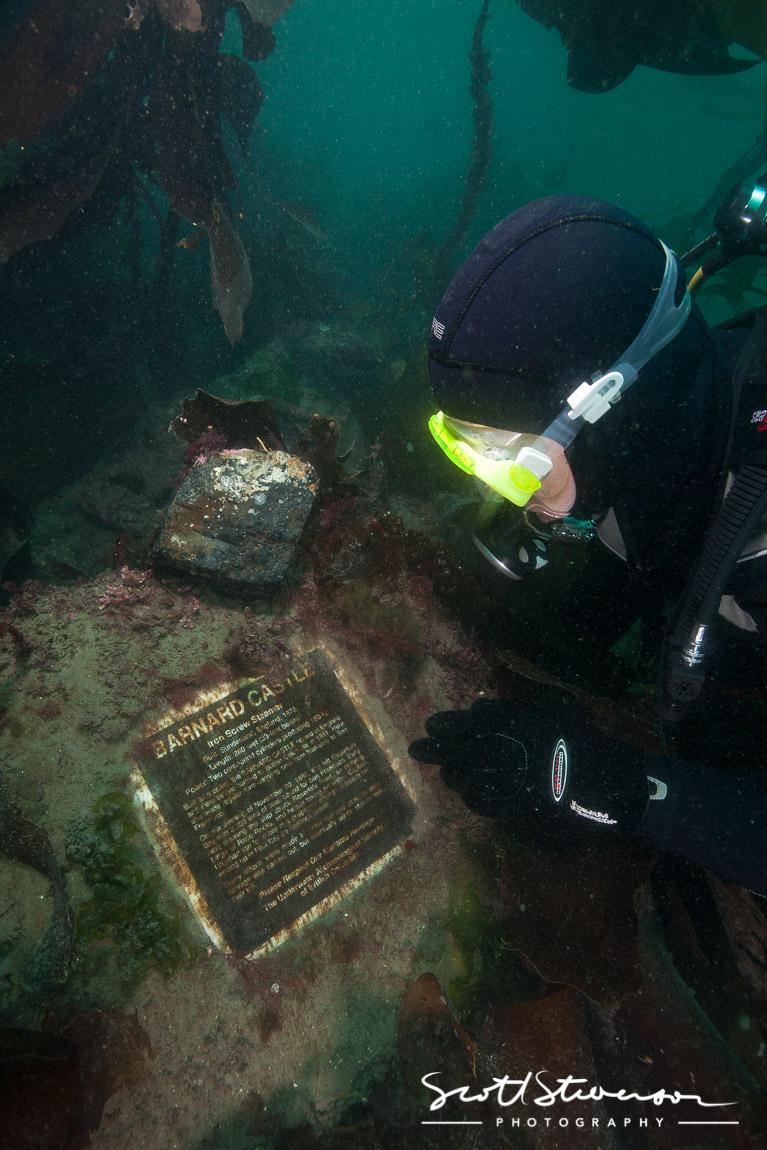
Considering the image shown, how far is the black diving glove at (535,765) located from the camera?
238cm

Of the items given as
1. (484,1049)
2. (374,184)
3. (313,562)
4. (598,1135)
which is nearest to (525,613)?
(313,562)

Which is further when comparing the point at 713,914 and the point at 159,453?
the point at 159,453

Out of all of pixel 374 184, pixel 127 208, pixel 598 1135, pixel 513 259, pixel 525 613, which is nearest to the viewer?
pixel 513 259

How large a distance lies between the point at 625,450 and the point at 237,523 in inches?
89.0

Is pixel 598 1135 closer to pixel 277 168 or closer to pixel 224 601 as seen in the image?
pixel 224 601

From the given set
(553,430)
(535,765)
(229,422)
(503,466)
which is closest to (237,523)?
(229,422)

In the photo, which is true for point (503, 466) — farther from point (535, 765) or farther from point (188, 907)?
point (188, 907)


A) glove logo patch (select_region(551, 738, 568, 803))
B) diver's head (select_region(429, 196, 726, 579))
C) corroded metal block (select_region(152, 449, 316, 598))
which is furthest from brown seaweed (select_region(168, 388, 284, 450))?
glove logo patch (select_region(551, 738, 568, 803))

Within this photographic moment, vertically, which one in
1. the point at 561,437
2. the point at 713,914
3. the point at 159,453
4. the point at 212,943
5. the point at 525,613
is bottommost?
the point at 713,914

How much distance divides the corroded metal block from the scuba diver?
4.46 ft

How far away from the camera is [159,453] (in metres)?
7.48

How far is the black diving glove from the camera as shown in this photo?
2385 mm

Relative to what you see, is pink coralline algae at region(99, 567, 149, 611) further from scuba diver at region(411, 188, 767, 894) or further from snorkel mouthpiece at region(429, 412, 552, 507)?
snorkel mouthpiece at region(429, 412, 552, 507)

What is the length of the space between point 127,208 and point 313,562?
7.69 metres
